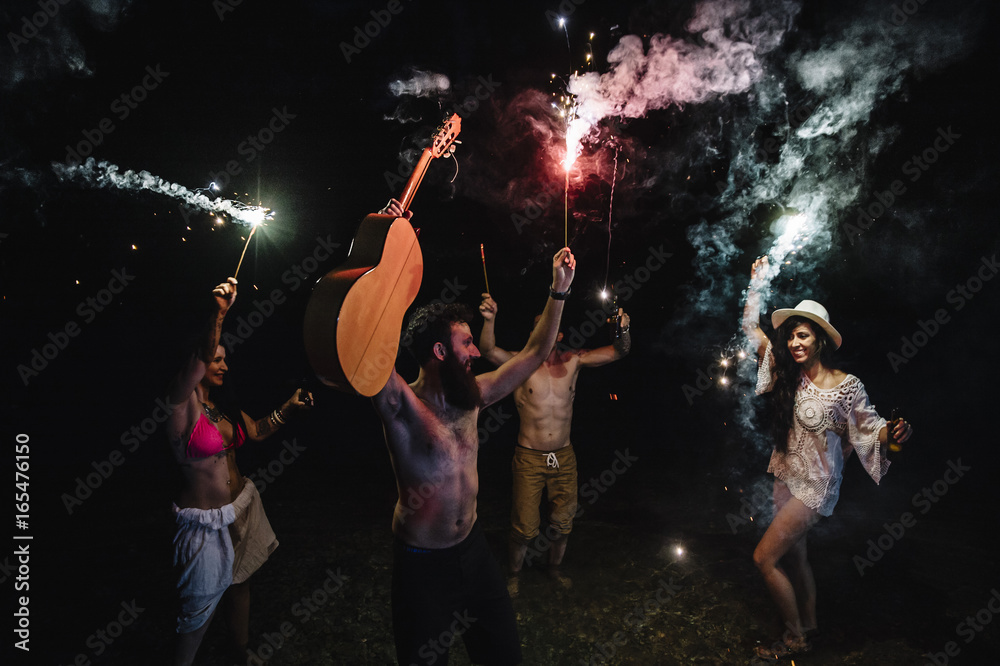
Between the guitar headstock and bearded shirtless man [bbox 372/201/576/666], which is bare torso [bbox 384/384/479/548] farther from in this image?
the guitar headstock

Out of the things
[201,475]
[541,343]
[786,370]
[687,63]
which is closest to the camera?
[541,343]

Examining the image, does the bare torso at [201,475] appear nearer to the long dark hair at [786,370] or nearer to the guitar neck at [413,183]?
the guitar neck at [413,183]

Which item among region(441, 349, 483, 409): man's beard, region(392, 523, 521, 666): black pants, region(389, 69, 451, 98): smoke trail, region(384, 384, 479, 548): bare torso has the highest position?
region(389, 69, 451, 98): smoke trail

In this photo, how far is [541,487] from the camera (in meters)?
5.43

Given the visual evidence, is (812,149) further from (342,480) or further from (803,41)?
(342,480)

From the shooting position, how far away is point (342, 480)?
8883mm

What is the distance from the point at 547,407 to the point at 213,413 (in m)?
3.27

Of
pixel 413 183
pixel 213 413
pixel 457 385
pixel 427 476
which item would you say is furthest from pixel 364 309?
pixel 213 413

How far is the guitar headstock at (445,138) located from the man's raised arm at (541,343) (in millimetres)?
1183

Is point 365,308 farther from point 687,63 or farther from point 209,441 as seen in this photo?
point 687,63

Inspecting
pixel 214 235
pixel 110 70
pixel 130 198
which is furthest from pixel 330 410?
pixel 110 70

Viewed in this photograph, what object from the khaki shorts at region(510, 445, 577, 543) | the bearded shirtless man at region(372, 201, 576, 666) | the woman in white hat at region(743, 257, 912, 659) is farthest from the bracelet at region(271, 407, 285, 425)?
the woman in white hat at region(743, 257, 912, 659)

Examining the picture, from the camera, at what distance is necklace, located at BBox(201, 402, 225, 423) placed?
3.55m

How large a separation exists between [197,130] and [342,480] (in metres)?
6.12
